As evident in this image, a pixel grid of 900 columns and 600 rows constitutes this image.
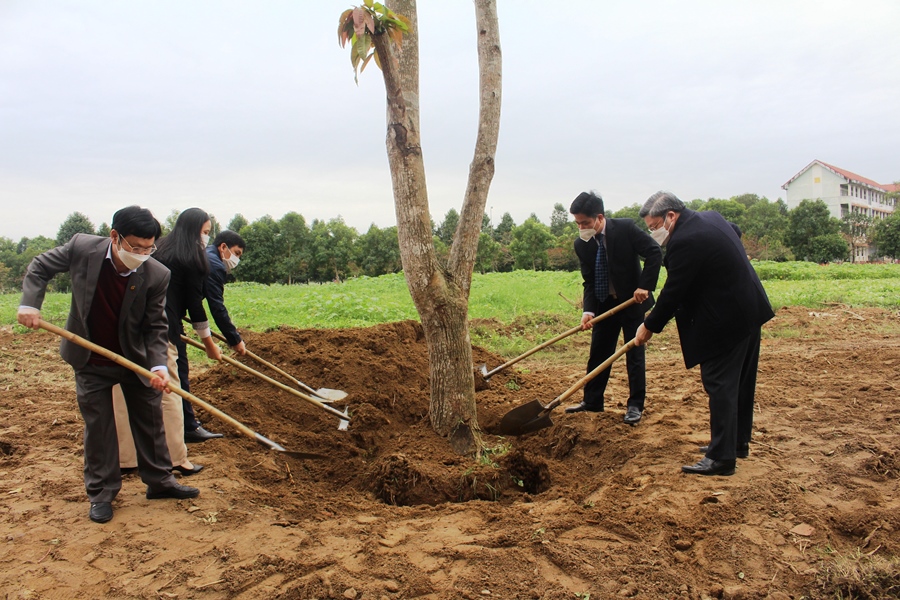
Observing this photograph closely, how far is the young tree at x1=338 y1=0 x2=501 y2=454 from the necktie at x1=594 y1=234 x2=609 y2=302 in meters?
1.12

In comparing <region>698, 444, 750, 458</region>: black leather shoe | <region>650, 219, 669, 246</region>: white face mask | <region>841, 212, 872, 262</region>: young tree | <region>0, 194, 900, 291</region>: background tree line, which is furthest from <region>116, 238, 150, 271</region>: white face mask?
<region>841, 212, 872, 262</region>: young tree

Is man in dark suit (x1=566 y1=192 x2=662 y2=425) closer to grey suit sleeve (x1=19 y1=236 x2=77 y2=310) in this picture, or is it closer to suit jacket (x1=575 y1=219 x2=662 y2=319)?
suit jacket (x1=575 y1=219 x2=662 y2=319)

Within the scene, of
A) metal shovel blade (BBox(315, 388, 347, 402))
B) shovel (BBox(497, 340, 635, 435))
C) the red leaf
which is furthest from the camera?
metal shovel blade (BBox(315, 388, 347, 402))

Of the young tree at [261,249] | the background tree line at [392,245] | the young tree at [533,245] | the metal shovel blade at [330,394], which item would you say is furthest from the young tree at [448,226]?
the metal shovel blade at [330,394]

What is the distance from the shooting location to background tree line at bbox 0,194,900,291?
37.2 metres

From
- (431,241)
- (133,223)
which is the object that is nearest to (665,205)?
(431,241)

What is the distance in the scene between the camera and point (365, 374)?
595 centimetres

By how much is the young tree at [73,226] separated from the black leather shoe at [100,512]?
40.5m

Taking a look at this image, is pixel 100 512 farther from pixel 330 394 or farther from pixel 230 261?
pixel 330 394

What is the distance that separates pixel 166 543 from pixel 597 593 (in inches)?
83.9

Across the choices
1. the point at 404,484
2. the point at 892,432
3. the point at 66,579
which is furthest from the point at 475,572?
the point at 892,432

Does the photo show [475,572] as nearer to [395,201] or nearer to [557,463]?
[557,463]

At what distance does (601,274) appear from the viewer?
16.3 feet

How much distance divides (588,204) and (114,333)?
3.50m
